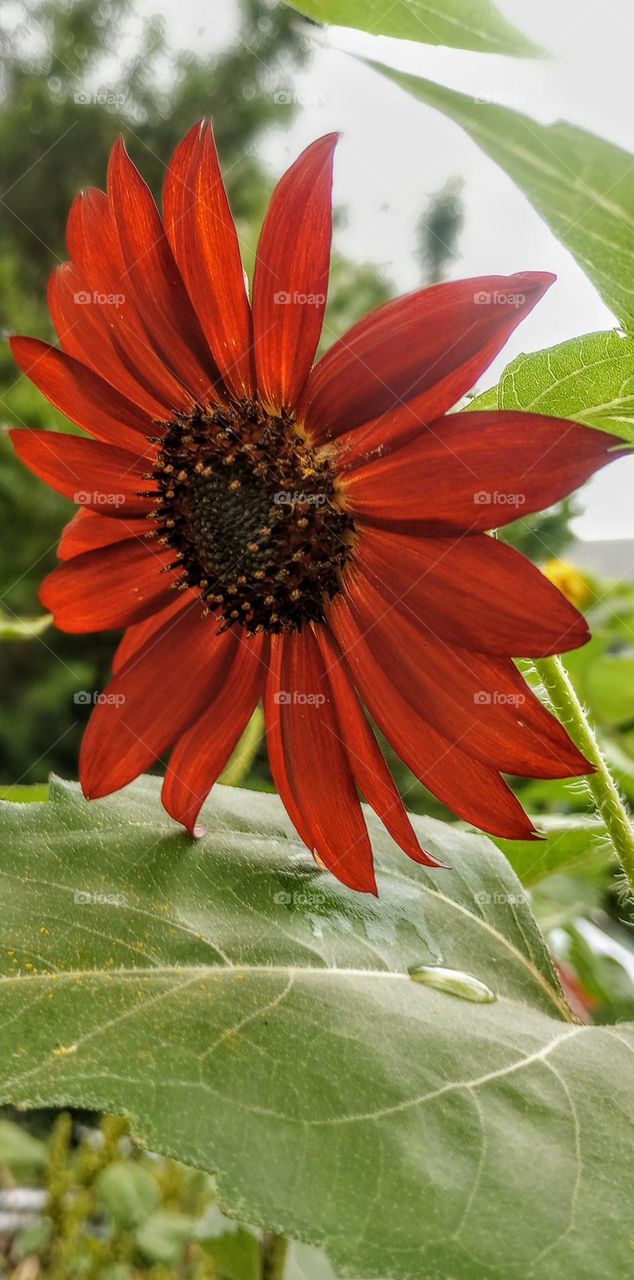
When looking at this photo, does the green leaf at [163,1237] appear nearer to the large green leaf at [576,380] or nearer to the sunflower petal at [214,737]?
the sunflower petal at [214,737]

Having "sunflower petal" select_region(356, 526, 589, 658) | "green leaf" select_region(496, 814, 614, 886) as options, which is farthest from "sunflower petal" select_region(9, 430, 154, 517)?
"green leaf" select_region(496, 814, 614, 886)

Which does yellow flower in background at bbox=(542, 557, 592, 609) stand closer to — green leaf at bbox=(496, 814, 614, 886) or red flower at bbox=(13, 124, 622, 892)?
green leaf at bbox=(496, 814, 614, 886)

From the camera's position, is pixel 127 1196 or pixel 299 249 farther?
pixel 127 1196

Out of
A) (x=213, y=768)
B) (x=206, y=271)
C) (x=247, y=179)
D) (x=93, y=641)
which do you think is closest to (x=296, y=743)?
(x=213, y=768)

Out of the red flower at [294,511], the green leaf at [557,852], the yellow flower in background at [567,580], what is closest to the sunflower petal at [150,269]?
the red flower at [294,511]

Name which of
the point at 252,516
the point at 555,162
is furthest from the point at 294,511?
the point at 555,162

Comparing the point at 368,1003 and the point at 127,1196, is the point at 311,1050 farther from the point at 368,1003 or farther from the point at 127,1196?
the point at 127,1196

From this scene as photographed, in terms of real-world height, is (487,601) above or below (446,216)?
below
